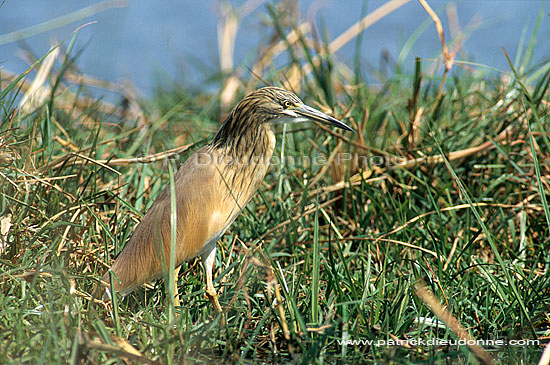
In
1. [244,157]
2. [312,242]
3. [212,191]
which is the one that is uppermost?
[244,157]

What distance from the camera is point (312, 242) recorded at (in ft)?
10.3

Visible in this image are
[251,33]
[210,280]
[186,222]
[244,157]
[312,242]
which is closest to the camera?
[210,280]

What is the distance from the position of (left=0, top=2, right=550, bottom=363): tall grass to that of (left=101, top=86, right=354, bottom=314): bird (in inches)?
5.1

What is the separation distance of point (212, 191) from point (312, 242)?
0.65m

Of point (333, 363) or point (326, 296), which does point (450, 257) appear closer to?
point (326, 296)

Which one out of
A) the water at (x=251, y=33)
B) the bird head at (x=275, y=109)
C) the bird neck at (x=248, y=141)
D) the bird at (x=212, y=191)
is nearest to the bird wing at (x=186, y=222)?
the bird at (x=212, y=191)

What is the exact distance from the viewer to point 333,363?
7.34 ft

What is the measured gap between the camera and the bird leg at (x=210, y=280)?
2.56 m

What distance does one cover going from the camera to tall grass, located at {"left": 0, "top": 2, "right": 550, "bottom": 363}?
2.19 metres

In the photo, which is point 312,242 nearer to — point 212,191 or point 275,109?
point 212,191

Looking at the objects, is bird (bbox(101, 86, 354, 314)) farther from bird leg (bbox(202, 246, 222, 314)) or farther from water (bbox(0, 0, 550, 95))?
water (bbox(0, 0, 550, 95))

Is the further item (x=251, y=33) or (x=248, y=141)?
(x=251, y=33)

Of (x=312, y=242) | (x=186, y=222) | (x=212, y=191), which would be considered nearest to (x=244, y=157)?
(x=212, y=191)

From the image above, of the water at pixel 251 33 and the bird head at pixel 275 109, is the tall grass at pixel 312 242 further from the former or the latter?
the water at pixel 251 33
